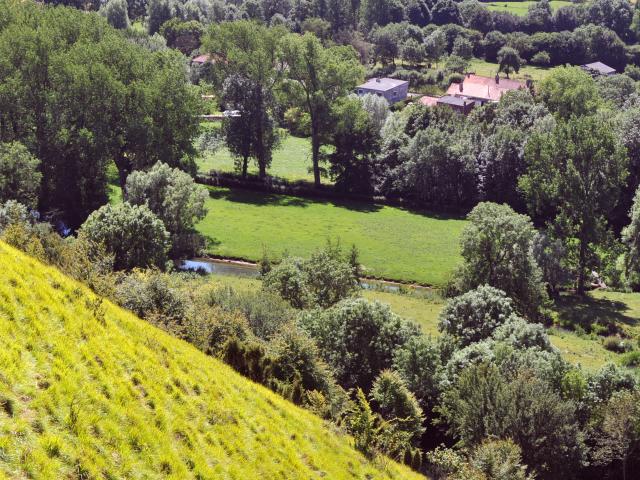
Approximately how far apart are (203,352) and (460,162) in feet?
201

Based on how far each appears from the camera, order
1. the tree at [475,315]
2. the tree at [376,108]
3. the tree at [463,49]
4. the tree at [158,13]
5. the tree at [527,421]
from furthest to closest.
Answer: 1. the tree at [463,49]
2. the tree at [158,13]
3. the tree at [376,108]
4. the tree at [475,315]
5. the tree at [527,421]

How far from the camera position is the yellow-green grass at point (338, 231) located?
219ft

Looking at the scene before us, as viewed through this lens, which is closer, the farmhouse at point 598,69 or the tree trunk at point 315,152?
the tree trunk at point 315,152

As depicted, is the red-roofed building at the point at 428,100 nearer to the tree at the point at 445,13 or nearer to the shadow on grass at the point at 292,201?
the shadow on grass at the point at 292,201

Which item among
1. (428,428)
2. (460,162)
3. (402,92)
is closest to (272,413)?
(428,428)

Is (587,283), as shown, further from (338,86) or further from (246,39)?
(246,39)

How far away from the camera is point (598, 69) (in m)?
147

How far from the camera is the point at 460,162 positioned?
84.3 meters

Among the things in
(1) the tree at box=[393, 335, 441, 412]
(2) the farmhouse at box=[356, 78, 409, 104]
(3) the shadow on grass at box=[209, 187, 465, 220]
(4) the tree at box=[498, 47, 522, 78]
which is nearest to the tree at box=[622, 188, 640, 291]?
(3) the shadow on grass at box=[209, 187, 465, 220]

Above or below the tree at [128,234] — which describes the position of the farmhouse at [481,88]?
above

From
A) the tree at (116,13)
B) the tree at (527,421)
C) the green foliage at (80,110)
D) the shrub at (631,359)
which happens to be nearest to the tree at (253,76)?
the green foliage at (80,110)

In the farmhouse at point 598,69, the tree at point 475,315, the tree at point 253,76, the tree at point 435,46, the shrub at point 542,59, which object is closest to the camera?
the tree at point 475,315

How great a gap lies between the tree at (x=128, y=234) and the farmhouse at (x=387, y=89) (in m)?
79.3

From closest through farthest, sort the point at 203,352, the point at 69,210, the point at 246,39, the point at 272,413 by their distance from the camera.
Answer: the point at 272,413
the point at 203,352
the point at 69,210
the point at 246,39
